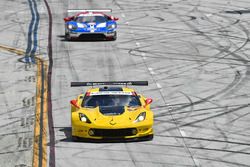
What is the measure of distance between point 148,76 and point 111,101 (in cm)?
760

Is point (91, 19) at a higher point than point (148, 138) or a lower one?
lower

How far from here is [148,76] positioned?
26344 millimetres

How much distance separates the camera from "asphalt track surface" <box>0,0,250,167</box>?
17047 mm

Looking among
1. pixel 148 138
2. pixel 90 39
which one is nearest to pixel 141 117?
pixel 148 138

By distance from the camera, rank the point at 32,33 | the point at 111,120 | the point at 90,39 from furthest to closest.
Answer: the point at 32,33
the point at 90,39
the point at 111,120

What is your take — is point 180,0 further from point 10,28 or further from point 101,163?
point 101,163

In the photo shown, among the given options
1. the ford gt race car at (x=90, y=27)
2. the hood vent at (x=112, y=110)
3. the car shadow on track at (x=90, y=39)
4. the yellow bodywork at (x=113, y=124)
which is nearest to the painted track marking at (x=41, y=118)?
the yellow bodywork at (x=113, y=124)

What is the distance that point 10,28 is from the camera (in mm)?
36844

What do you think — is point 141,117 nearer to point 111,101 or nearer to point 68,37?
point 111,101

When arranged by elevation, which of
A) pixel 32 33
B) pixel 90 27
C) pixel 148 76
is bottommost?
pixel 32 33

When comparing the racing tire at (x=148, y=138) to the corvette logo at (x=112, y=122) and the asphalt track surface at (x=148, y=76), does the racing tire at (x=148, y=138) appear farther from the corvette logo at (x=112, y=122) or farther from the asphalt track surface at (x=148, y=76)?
the corvette logo at (x=112, y=122)

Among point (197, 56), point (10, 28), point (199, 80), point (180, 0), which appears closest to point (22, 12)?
point (10, 28)

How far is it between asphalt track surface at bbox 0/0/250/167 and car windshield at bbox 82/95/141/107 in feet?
3.03

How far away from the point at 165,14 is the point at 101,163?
26198mm
